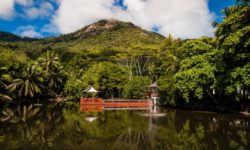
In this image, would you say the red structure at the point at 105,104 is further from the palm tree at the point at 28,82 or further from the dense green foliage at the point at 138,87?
the palm tree at the point at 28,82

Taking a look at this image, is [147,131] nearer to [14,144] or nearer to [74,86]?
[14,144]

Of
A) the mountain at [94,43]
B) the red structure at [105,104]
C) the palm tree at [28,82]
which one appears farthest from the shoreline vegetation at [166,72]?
the red structure at [105,104]

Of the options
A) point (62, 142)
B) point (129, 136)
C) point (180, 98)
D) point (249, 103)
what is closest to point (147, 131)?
point (129, 136)

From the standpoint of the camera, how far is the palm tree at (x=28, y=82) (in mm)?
37531

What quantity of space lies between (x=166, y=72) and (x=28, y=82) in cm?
2094

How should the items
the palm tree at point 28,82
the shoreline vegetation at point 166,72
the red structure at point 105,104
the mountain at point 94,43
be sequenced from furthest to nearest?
the mountain at point 94,43
the palm tree at point 28,82
the red structure at point 105,104
the shoreline vegetation at point 166,72

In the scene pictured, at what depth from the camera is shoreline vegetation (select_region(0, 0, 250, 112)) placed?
20.5 meters

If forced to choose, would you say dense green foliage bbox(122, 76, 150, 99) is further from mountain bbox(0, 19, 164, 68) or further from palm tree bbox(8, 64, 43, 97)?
palm tree bbox(8, 64, 43, 97)

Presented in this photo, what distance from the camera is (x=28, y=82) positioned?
38188mm

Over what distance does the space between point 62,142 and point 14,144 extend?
1.82 m

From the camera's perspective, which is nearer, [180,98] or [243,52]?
[243,52]

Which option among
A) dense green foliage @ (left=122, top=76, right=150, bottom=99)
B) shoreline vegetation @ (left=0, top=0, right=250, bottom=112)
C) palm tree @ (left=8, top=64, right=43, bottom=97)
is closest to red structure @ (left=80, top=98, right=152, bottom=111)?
shoreline vegetation @ (left=0, top=0, right=250, bottom=112)

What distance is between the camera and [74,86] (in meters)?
45.3

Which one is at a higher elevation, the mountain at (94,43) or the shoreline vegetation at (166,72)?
the mountain at (94,43)
